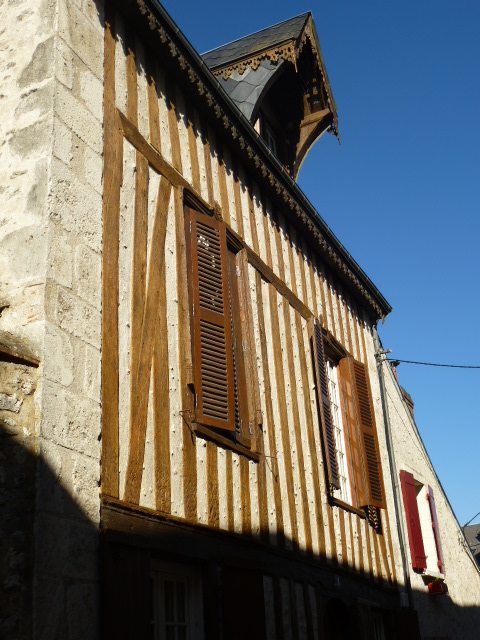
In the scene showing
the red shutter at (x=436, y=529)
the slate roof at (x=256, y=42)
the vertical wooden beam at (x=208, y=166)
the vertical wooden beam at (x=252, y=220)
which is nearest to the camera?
the vertical wooden beam at (x=208, y=166)

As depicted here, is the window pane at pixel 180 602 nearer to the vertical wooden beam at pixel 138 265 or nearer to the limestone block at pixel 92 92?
the vertical wooden beam at pixel 138 265

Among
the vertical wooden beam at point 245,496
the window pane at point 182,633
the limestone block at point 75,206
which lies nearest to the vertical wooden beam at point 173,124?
the limestone block at point 75,206

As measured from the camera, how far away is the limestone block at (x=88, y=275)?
415cm

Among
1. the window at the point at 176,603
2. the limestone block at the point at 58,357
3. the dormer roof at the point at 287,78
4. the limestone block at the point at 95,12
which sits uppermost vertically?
the dormer roof at the point at 287,78

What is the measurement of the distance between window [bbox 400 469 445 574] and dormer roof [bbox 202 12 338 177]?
3.77 m

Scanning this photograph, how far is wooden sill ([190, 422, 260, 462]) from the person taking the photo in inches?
195

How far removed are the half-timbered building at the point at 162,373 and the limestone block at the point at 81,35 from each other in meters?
0.01

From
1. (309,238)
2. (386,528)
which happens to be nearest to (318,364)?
(309,238)

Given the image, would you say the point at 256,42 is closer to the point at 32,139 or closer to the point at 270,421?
the point at 270,421

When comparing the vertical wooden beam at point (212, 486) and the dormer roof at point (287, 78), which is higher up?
the dormer roof at point (287, 78)

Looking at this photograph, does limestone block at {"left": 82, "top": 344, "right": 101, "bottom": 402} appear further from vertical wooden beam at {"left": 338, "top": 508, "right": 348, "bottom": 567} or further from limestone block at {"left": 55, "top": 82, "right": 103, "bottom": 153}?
vertical wooden beam at {"left": 338, "top": 508, "right": 348, "bottom": 567}

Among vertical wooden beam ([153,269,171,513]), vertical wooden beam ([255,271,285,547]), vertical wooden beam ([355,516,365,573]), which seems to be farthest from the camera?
vertical wooden beam ([355,516,365,573])

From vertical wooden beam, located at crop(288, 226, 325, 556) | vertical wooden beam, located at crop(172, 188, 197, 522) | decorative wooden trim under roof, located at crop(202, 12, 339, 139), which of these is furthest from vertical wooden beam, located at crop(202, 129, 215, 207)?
decorative wooden trim under roof, located at crop(202, 12, 339, 139)

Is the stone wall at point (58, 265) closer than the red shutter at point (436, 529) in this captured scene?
Yes
